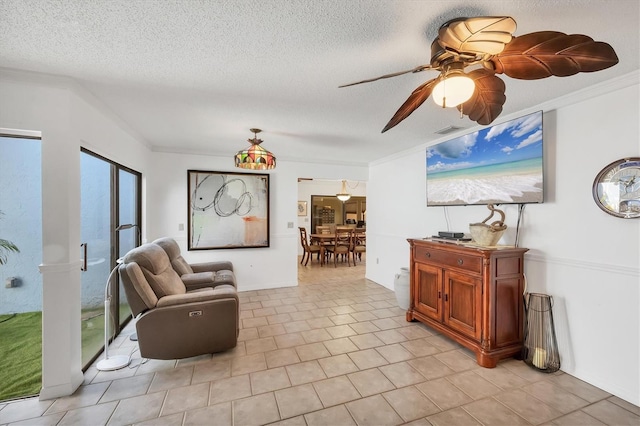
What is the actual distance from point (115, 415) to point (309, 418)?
1.32 meters

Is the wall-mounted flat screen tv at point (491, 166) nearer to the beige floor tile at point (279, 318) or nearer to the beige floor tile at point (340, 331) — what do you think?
the beige floor tile at point (340, 331)

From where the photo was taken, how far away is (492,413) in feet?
6.30

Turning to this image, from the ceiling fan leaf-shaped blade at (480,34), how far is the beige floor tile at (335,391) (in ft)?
7.59

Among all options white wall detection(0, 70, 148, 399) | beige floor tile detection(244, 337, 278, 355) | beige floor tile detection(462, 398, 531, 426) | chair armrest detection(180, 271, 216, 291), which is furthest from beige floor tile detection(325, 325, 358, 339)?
white wall detection(0, 70, 148, 399)

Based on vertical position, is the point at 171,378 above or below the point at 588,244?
below

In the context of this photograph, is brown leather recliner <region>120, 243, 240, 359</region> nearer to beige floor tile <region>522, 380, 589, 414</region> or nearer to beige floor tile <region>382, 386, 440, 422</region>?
beige floor tile <region>382, 386, 440, 422</region>

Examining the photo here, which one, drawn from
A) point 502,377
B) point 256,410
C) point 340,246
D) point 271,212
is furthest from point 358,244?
point 256,410

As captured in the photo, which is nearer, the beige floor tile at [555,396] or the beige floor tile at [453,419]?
the beige floor tile at [453,419]

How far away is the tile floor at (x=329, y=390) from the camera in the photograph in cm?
188

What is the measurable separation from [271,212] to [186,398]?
330 centimetres

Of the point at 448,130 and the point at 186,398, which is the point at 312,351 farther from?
the point at 448,130

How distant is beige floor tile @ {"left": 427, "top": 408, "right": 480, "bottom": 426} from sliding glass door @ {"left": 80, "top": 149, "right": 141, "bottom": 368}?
9.49 ft

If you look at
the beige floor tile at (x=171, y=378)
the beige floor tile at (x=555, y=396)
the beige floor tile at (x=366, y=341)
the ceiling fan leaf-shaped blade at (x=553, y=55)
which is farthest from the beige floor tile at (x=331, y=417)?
the ceiling fan leaf-shaped blade at (x=553, y=55)

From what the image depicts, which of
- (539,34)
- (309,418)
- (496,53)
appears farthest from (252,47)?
(309,418)
